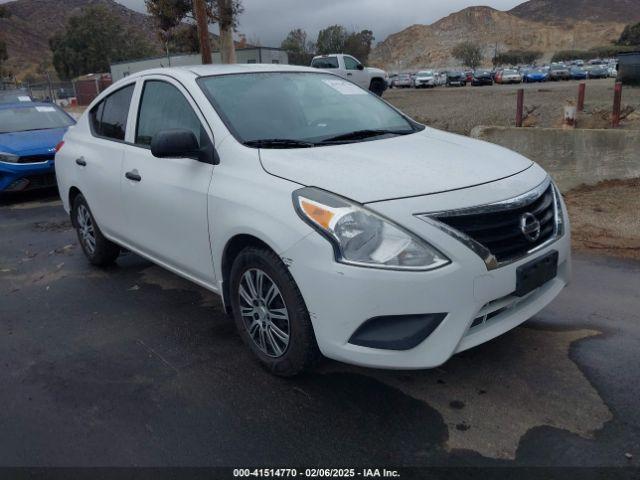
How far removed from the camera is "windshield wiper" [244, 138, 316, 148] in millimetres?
3385

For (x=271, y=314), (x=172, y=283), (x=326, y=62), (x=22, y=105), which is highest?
(x=326, y=62)

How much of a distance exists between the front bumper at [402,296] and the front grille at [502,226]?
9 centimetres

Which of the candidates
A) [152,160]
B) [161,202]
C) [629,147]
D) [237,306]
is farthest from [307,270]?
[629,147]

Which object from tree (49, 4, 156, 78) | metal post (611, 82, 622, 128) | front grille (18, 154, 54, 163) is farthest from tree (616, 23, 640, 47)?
front grille (18, 154, 54, 163)

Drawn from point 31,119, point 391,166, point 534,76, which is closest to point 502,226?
point 391,166

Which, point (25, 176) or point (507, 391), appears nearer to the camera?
point (507, 391)

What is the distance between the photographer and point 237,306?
3402mm

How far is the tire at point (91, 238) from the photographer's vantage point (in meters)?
5.14

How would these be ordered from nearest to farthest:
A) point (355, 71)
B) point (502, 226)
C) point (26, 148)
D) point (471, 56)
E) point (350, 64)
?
point (502, 226), point (26, 148), point (355, 71), point (350, 64), point (471, 56)

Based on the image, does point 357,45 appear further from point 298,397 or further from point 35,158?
point 298,397

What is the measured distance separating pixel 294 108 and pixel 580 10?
178 meters

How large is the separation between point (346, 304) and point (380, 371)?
858mm

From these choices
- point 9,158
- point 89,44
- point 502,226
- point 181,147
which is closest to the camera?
point 502,226

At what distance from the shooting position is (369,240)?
2674 mm
